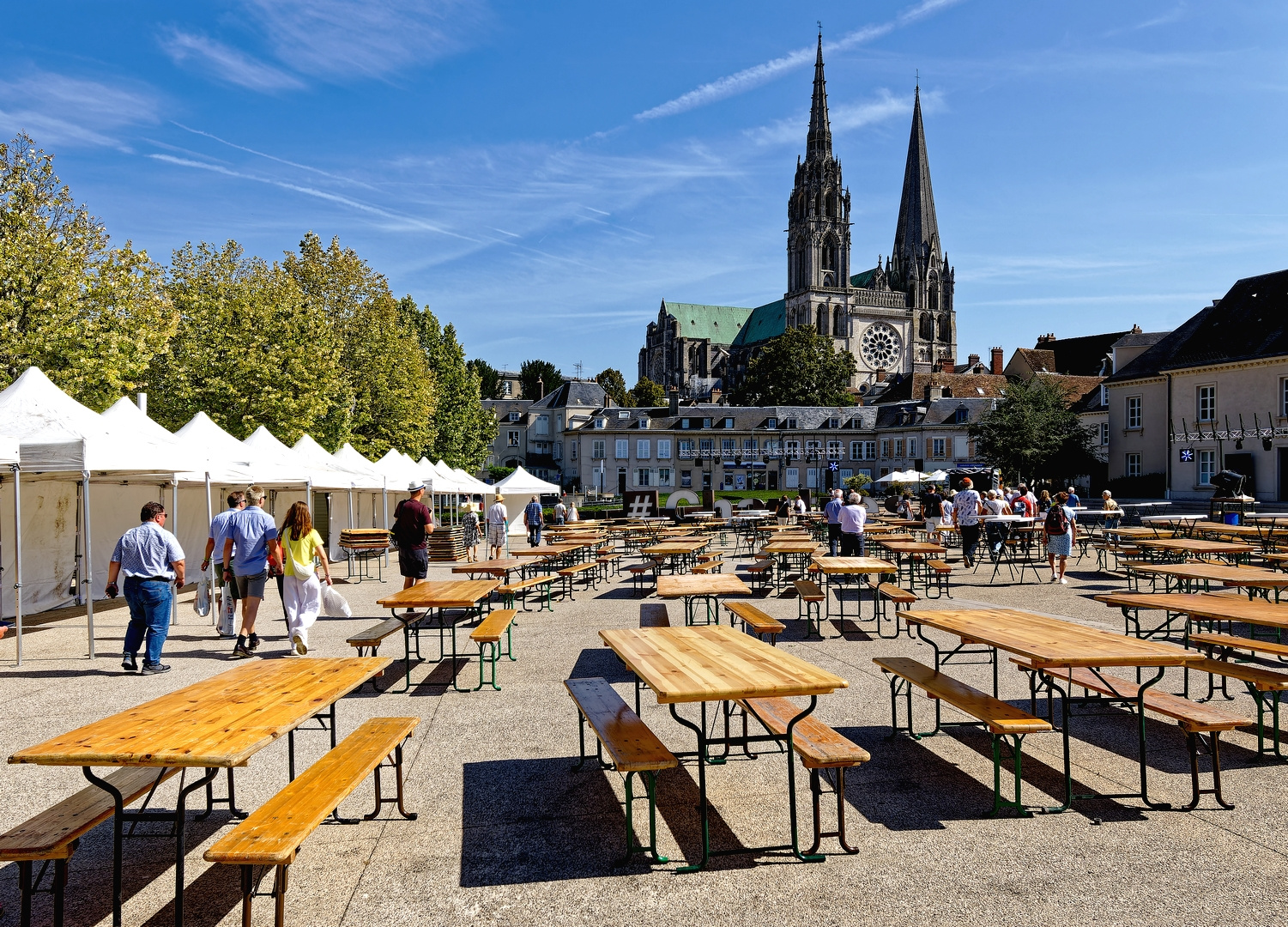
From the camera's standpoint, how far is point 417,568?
12.5 metres

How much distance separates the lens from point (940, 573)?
1372 cm

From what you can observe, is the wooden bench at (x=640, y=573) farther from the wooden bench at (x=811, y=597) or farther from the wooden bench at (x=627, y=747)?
the wooden bench at (x=627, y=747)

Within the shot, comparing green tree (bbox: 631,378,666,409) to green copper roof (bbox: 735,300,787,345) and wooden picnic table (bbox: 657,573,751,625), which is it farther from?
wooden picnic table (bbox: 657,573,751,625)

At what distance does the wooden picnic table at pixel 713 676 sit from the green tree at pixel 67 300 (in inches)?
780

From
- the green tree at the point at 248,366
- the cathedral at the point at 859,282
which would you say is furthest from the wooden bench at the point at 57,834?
the cathedral at the point at 859,282

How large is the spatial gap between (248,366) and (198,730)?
2699cm

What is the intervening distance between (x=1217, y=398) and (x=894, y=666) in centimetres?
3834

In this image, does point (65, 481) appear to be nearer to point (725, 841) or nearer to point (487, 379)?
point (725, 841)

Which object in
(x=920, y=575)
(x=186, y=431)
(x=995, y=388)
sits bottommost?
(x=920, y=575)

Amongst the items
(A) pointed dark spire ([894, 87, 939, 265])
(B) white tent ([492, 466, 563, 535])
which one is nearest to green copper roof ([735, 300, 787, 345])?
(A) pointed dark spire ([894, 87, 939, 265])

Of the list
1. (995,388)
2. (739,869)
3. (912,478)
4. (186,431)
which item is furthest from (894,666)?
(995,388)

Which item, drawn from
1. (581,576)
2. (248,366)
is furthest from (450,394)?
(581,576)

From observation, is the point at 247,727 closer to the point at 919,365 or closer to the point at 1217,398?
the point at 1217,398

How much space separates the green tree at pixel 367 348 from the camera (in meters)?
37.4
